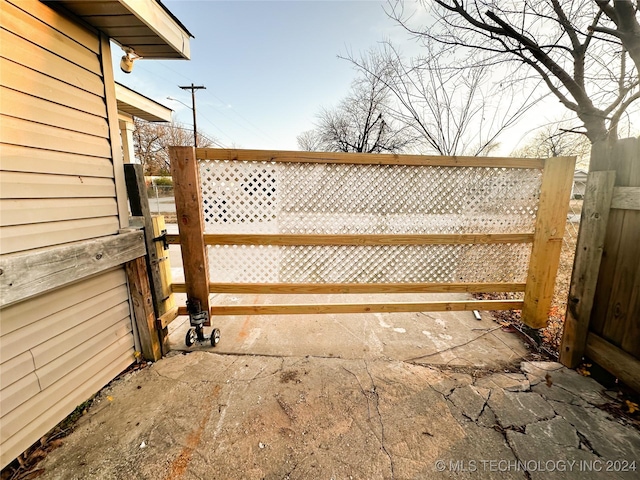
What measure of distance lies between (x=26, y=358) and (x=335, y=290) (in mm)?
2025

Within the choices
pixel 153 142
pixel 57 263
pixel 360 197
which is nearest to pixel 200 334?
pixel 57 263

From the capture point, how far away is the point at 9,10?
127 centimetres

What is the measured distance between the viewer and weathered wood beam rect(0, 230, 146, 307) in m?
1.21

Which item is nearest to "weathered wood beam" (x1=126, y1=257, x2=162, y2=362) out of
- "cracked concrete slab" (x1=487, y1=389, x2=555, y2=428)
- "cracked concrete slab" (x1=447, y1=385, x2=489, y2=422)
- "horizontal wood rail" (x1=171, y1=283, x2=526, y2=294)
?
"horizontal wood rail" (x1=171, y1=283, x2=526, y2=294)

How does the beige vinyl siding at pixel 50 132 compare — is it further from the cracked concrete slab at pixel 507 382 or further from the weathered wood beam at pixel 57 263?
the cracked concrete slab at pixel 507 382

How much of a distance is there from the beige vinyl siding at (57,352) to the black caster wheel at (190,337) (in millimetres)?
451

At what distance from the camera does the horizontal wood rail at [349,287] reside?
2.26 metres

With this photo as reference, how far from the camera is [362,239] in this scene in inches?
87.0

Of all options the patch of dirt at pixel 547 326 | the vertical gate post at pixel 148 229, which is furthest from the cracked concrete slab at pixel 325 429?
the patch of dirt at pixel 547 326

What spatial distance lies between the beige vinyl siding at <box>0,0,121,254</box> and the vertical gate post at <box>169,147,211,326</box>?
454 millimetres

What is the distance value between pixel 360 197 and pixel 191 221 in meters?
1.45

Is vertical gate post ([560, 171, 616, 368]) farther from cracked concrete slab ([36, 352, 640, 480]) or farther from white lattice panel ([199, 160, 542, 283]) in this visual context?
cracked concrete slab ([36, 352, 640, 480])

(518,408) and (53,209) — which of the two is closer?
(53,209)

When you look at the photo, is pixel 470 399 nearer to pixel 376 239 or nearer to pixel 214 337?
pixel 376 239
